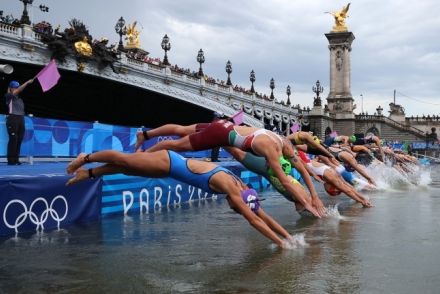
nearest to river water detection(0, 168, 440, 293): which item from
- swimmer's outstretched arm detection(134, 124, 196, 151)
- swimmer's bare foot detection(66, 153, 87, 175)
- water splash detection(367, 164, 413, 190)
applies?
swimmer's bare foot detection(66, 153, 87, 175)

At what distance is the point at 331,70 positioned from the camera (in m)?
89.5

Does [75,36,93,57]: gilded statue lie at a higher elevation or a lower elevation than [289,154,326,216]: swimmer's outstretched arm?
higher

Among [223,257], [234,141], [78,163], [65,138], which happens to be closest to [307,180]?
[234,141]

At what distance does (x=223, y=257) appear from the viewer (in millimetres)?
6516

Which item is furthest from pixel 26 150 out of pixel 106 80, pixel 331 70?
pixel 331 70

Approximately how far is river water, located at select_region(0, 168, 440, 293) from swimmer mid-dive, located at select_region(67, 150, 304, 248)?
43 cm

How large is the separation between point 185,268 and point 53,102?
150 feet

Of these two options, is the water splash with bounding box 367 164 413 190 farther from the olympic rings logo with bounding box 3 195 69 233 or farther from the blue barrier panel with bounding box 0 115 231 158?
the olympic rings logo with bounding box 3 195 69 233

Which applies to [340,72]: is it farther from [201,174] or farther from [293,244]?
[201,174]

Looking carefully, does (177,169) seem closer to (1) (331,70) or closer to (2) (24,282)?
(2) (24,282)

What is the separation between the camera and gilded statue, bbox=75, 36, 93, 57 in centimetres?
4019

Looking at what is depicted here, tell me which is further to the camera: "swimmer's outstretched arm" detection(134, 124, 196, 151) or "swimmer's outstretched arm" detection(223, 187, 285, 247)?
"swimmer's outstretched arm" detection(134, 124, 196, 151)

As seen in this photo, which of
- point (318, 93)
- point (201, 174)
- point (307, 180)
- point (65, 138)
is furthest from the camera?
point (318, 93)

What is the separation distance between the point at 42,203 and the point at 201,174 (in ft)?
11.1
